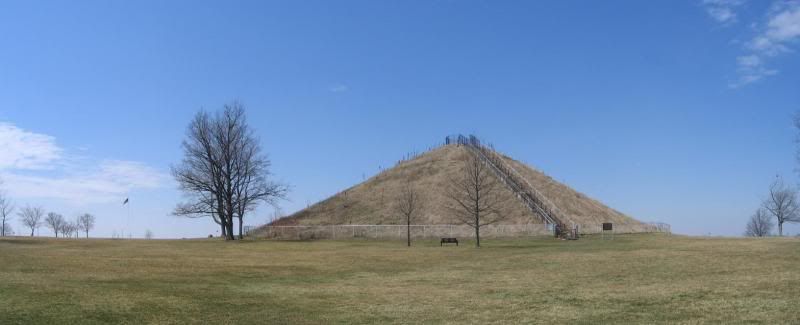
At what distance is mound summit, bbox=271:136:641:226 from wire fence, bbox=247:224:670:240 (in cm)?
440

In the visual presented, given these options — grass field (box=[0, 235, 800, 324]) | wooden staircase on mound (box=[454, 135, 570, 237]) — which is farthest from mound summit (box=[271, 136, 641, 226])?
grass field (box=[0, 235, 800, 324])

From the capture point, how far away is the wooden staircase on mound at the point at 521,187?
7325 centimetres

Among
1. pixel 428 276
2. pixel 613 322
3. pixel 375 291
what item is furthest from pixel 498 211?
pixel 613 322

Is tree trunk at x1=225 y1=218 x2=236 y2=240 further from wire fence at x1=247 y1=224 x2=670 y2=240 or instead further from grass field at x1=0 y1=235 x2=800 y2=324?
grass field at x1=0 y1=235 x2=800 y2=324

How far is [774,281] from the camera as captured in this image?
21453 millimetres

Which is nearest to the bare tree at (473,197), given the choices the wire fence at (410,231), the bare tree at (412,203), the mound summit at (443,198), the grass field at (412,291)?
the mound summit at (443,198)

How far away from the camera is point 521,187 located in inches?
3484

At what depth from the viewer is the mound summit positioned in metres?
77.8

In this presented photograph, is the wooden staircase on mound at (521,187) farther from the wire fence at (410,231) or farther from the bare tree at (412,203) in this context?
the bare tree at (412,203)

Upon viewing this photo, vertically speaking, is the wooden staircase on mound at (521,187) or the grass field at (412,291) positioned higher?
the wooden staircase on mound at (521,187)

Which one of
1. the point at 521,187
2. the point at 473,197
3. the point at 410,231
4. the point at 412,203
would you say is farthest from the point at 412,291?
the point at 521,187

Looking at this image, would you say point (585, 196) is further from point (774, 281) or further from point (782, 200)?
point (774, 281)

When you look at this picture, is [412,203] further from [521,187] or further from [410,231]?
[521,187]

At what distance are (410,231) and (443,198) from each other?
14023mm
